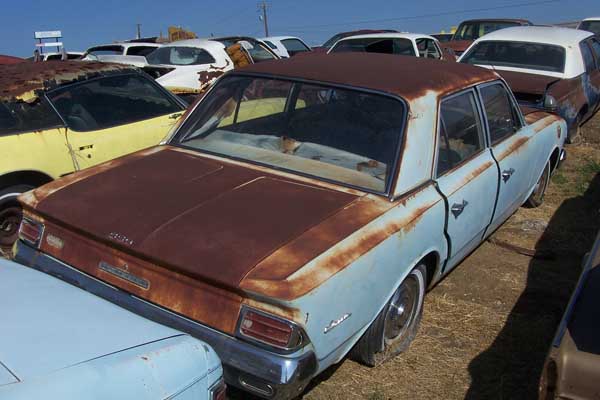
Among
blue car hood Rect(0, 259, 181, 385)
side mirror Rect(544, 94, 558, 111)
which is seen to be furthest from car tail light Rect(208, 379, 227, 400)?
side mirror Rect(544, 94, 558, 111)

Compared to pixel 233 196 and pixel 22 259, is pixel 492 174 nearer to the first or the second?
pixel 233 196

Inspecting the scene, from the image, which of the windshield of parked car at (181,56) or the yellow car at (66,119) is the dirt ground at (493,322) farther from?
the windshield of parked car at (181,56)

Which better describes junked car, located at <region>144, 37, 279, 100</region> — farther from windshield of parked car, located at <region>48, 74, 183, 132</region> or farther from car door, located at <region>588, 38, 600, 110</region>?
car door, located at <region>588, 38, 600, 110</region>

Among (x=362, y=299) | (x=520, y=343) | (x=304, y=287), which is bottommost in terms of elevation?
(x=520, y=343)

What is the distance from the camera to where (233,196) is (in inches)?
115

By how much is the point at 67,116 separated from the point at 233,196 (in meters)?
2.47

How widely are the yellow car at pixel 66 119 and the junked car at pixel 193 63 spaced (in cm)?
298

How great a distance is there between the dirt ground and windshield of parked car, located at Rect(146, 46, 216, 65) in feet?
19.4

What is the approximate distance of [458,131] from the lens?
366cm

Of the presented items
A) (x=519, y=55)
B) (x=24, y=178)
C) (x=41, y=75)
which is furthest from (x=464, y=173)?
(x=519, y=55)

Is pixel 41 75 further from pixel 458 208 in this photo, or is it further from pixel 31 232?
pixel 458 208

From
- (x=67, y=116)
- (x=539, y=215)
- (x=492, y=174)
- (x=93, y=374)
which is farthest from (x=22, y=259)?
(x=539, y=215)

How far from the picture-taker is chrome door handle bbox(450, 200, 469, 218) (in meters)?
3.34

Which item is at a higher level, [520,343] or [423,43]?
[423,43]
